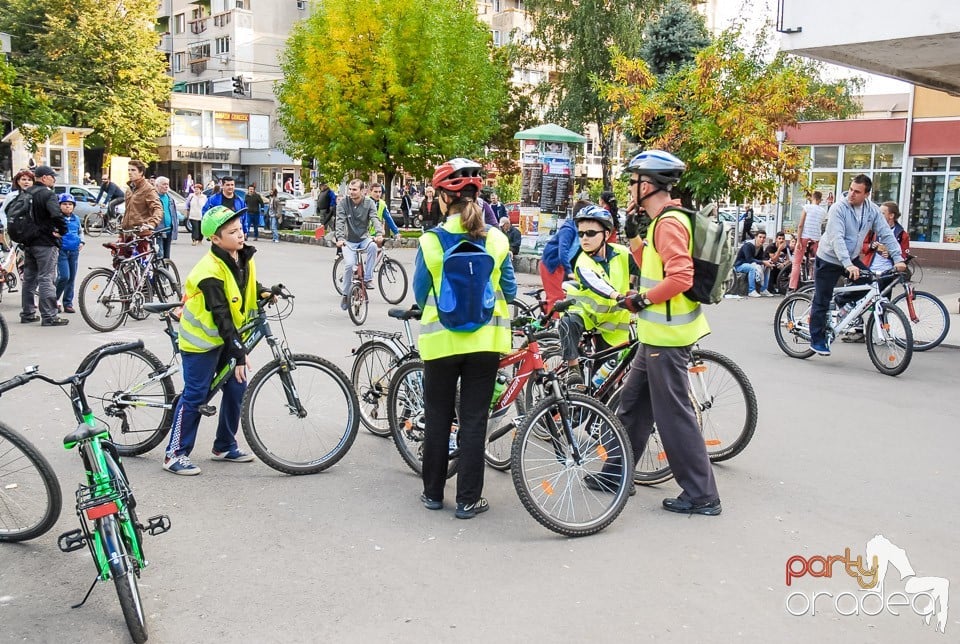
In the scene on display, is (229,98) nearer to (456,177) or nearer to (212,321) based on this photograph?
(212,321)

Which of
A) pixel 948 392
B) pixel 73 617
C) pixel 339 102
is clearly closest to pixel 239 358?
pixel 73 617

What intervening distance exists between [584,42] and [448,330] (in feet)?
103

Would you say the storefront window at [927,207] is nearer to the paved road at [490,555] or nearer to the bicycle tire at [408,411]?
the paved road at [490,555]

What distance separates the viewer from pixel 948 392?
856 cm

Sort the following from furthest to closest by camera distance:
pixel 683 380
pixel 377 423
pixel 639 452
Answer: pixel 377 423
pixel 639 452
pixel 683 380

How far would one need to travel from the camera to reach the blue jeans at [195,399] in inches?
227

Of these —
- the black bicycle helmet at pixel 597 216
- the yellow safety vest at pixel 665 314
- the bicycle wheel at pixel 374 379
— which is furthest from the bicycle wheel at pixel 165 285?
the yellow safety vest at pixel 665 314

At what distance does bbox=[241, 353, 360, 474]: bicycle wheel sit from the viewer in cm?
577

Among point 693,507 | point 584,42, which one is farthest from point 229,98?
point 693,507

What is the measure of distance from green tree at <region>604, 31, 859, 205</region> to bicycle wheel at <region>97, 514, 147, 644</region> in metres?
14.0

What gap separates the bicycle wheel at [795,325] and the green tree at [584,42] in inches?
907

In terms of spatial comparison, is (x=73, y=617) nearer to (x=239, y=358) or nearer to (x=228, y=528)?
(x=228, y=528)

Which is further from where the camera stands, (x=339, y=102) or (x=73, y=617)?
(x=339, y=102)

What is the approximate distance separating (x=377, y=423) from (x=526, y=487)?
2.30 meters
